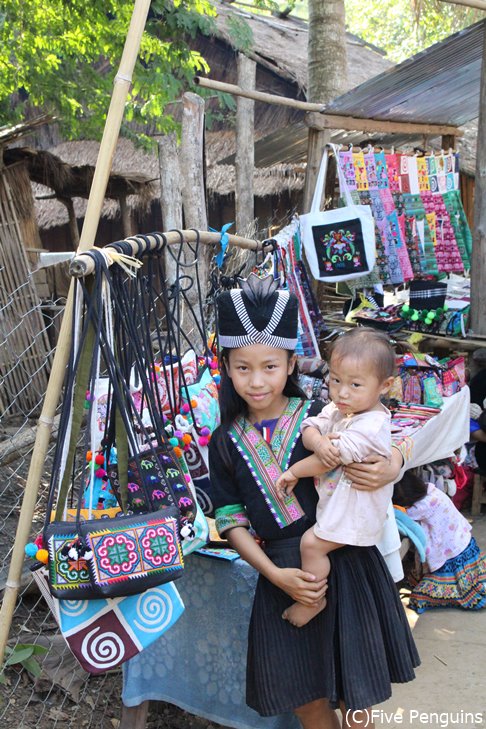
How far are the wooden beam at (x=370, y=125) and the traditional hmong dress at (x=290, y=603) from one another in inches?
162

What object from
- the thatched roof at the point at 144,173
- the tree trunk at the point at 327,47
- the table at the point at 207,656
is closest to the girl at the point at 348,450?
the table at the point at 207,656

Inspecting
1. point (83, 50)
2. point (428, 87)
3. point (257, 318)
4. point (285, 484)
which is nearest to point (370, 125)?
point (428, 87)

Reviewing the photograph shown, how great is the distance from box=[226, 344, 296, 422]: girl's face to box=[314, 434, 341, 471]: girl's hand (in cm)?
22

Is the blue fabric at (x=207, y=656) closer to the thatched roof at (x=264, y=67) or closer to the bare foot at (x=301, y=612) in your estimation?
the bare foot at (x=301, y=612)

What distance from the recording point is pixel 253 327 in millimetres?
2031

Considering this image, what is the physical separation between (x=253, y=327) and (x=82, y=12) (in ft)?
16.3

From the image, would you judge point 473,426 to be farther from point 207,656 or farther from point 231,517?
point 231,517

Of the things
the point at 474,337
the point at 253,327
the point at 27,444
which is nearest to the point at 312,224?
the point at 474,337

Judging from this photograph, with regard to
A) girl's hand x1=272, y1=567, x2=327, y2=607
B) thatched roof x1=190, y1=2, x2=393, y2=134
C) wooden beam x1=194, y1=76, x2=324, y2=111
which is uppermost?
thatched roof x1=190, y1=2, x2=393, y2=134

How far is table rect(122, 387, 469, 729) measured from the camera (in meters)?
2.50

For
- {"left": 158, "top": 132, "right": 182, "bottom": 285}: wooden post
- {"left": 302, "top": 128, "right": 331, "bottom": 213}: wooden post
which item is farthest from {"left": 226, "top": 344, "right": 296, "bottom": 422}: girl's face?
{"left": 302, "top": 128, "right": 331, "bottom": 213}: wooden post

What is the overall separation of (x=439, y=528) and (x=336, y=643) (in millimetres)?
1866

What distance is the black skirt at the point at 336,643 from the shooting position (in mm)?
2004

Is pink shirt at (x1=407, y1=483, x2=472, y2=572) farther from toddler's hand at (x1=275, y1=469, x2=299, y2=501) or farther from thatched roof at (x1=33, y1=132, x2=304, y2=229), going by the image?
thatched roof at (x1=33, y1=132, x2=304, y2=229)
